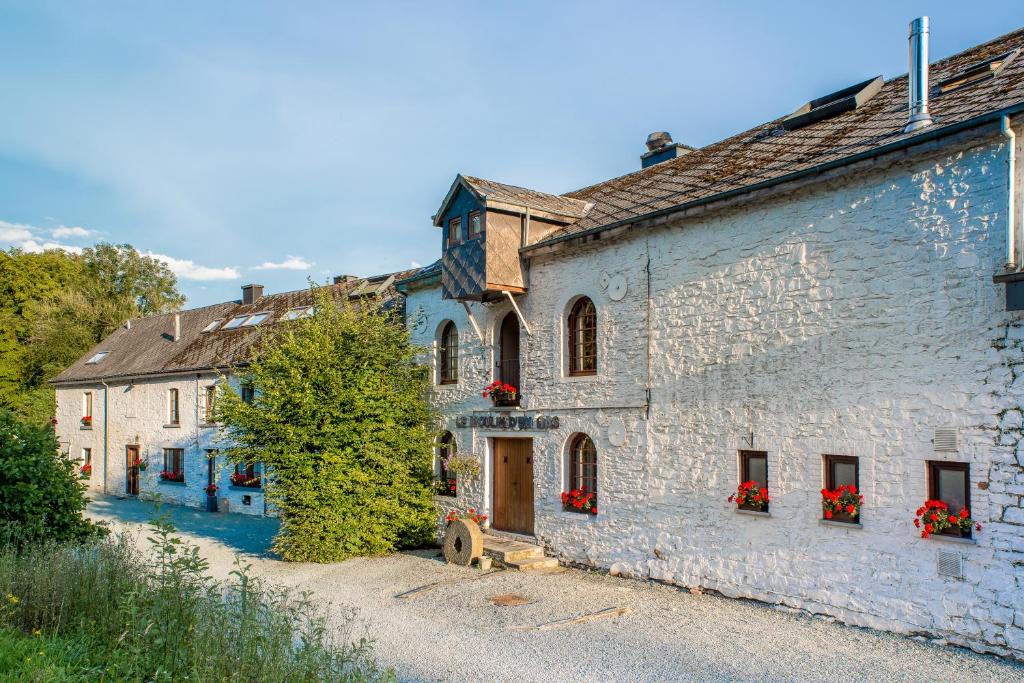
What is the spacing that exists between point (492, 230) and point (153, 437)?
18.3 meters

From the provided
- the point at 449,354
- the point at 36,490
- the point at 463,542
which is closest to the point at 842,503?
the point at 463,542

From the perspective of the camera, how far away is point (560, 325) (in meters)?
13.8

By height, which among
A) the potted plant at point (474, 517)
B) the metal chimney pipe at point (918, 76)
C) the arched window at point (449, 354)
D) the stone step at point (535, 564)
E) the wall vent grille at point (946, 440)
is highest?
the metal chimney pipe at point (918, 76)

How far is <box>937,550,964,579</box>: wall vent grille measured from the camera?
8297 mm

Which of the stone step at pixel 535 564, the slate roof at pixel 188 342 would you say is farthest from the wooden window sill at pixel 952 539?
the slate roof at pixel 188 342

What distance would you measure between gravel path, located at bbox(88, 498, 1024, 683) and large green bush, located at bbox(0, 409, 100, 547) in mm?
3504

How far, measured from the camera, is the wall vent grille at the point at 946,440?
27.8ft

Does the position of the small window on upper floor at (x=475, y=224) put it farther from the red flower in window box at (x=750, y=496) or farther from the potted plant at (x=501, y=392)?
the red flower in window box at (x=750, y=496)

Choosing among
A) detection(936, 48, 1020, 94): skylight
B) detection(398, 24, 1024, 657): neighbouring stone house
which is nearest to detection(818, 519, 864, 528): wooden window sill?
detection(398, 24, 1024, 657): neighbouring stone house

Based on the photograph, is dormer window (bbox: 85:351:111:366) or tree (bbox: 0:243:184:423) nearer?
dormer window (bbox: 85:351:111:366)

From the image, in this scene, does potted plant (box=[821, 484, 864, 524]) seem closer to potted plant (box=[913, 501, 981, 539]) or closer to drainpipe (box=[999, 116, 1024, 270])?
potted plant (box=[913, 501, 981, 539])

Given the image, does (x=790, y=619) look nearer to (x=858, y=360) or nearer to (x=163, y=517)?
(x=858, y=360)

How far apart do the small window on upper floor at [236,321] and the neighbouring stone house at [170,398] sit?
0.07 m

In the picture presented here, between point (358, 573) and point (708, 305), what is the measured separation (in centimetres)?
753
